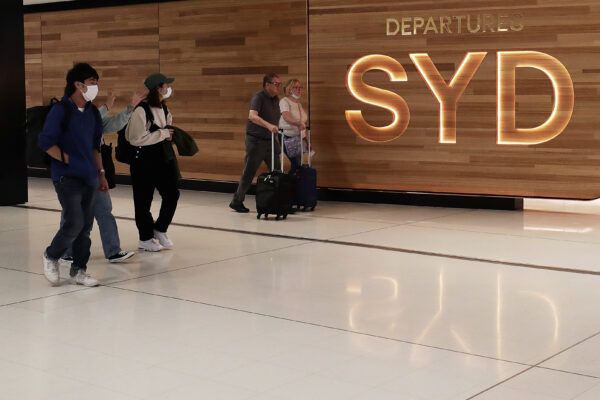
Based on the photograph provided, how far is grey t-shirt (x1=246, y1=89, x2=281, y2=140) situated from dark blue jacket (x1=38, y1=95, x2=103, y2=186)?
13.2 feet

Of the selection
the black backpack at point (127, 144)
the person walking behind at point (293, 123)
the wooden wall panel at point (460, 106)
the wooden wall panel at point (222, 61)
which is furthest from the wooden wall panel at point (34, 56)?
the black backpack at point (127, 144)

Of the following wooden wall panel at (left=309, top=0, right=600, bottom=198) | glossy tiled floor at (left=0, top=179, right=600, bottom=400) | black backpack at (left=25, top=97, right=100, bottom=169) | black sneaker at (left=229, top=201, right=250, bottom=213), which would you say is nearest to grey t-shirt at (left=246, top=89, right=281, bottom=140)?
black sneaker at (left=229, top=201, right=250, bottom=213)

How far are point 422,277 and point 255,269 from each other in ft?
4.16

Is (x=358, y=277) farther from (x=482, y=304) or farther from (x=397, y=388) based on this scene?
(x=397, y=388)

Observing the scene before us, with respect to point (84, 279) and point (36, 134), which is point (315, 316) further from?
point (36, 134)

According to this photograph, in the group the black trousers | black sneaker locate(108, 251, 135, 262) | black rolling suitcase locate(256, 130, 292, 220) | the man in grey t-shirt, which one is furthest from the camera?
the man in grey t-shirt

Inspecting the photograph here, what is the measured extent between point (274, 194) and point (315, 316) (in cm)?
419

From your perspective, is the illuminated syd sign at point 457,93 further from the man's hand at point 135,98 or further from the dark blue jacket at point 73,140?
the dark blue jacket at point 73,140

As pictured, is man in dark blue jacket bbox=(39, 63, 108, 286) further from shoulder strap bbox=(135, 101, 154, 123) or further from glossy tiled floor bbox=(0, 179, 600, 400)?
shoulder strap bbox=(135, 101, 154, 123)

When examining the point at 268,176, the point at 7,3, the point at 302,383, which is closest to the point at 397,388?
the point at 302,383

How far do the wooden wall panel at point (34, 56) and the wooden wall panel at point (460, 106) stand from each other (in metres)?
5.39

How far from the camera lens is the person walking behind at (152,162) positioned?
7.50 m

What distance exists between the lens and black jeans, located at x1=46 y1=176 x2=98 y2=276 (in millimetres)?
6102

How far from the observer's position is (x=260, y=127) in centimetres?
1016
